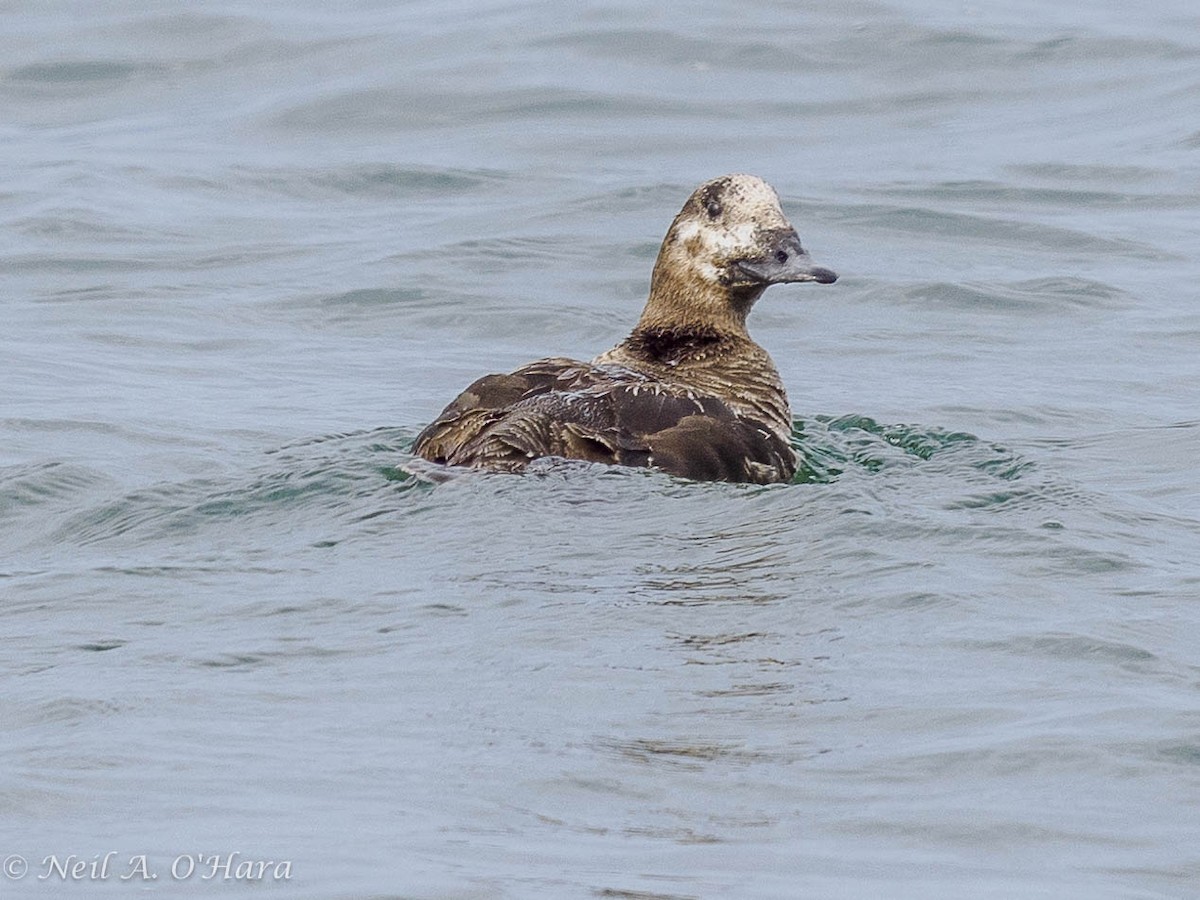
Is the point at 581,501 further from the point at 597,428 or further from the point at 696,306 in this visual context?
the point at 696,306

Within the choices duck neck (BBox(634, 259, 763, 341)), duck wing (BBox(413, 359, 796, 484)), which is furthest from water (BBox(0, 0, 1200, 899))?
duck neck (BBox(634, 259, 763, 341))

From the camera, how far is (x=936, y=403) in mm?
10055

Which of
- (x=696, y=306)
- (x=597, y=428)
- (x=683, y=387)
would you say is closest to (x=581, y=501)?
(x=597, y=428)

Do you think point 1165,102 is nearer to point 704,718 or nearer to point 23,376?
point 23,376

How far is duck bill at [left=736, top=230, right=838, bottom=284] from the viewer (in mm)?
8172

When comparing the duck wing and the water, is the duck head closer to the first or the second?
the water

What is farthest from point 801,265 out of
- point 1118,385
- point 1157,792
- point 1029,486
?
point 1157,792

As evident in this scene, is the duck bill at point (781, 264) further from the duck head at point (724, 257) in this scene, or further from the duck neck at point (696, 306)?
the duck neck at point (696, 306)

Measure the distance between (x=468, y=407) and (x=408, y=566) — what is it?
93 cm

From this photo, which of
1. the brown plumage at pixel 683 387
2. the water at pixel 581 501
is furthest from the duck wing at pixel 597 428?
the water at pixel 581 501

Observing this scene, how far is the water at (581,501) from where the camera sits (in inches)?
190

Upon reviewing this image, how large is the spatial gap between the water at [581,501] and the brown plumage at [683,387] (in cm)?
16

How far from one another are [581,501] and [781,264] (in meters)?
1.78

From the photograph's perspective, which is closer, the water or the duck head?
the water
